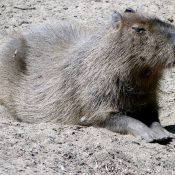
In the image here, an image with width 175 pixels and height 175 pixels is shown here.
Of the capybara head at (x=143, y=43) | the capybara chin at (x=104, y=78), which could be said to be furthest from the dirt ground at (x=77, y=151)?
the capybara head at (x=143, y=43)

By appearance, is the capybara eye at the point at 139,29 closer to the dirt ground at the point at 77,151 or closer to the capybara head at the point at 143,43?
the capybara head at the point at 143,43

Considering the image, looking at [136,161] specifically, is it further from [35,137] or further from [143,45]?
[143,45]

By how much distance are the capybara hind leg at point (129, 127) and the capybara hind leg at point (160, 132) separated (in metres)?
0.06

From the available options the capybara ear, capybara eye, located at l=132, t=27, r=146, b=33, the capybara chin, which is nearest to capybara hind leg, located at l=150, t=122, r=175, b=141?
the capybara chin

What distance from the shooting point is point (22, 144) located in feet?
14.7

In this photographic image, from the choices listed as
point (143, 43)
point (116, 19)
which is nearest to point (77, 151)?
point (143, 43)

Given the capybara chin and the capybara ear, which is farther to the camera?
the capybara ear

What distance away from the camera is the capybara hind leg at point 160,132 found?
5.14m

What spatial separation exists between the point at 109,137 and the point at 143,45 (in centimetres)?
97

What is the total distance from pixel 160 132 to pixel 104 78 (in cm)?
77

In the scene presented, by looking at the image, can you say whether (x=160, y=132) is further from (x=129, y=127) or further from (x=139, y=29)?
(x=139, y=29)

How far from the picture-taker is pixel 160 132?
17.4 feet

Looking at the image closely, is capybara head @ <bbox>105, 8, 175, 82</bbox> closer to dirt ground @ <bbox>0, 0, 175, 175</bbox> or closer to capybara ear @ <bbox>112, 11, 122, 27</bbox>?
capybara ear @ <bbox>112, 11, 122, 27</bbox>

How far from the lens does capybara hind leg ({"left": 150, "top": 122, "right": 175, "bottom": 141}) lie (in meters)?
5.14
